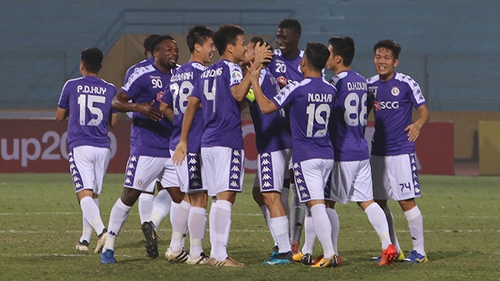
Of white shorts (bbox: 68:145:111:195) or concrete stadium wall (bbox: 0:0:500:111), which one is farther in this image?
concrete stadium wall (bbox: 0:0:500:111)

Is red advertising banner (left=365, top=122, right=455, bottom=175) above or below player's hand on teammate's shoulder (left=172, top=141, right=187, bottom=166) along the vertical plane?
below

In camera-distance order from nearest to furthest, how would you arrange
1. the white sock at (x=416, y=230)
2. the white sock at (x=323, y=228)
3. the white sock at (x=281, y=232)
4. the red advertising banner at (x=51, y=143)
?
1. the white sock at (x=323, y=228)
2. the white sock at (x=281, y=232)
3. the white sock at (x=416, y=230)
4. the red advertising banner at (x=51, y=143)

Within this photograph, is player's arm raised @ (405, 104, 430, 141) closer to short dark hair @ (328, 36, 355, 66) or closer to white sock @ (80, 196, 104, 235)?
short dark hair @ (328, 36, 355, 66)

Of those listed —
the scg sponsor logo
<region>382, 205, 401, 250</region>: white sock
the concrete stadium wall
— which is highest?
the concrete stadium wall

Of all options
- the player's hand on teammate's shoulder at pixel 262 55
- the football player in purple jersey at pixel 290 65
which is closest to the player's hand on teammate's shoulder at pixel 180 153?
the player's hand on teammate's shoulder at pixel 262 55

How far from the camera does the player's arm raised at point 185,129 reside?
7379 mm

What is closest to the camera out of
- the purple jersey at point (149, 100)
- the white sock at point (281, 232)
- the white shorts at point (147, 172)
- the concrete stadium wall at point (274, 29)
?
the white sock at point (281, 232)

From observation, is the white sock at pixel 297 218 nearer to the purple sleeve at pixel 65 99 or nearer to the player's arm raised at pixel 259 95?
the player's arm raised at pixel 259 95

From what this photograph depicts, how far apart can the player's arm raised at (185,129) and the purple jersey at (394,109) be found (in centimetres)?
178

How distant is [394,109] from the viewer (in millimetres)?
8047

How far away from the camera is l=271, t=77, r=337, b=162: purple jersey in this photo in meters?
7.36

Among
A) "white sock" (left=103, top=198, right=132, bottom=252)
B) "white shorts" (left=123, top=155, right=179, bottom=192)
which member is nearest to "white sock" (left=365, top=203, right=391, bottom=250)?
"white shorts" (left=123, top=155, right=179, bottom=192)

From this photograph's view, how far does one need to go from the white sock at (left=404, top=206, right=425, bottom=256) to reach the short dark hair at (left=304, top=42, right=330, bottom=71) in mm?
1717

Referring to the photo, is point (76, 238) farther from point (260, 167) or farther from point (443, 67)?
point (443, 67)
